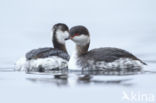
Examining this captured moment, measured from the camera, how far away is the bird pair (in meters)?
13.4

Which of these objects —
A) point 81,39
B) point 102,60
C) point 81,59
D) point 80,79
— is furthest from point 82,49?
point 80,79

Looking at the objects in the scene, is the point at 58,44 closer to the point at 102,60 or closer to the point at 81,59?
the point at 81,59

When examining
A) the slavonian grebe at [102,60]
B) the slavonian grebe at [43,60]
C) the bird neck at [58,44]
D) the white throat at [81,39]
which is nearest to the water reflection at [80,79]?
the slavonian grebe at [102,60]

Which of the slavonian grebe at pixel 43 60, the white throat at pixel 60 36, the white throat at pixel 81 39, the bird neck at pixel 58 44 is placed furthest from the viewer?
the bird neck at pixel 58 44

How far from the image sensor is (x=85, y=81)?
11266 mm

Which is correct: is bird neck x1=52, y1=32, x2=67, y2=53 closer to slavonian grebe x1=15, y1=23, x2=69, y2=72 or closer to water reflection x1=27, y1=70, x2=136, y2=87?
slavonian grebe x1=15, y1=23, x2=69, y2=72

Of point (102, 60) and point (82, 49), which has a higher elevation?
Result: point (82, 49)

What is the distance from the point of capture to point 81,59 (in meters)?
13.6

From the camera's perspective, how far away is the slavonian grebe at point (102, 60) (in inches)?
526

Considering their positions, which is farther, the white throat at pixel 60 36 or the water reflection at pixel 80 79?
the white throat at pixel 60 36

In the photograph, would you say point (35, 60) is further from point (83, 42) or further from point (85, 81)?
point (85, 81)

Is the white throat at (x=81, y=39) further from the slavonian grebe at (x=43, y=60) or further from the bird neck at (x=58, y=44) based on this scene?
the bird neck at (x=58, y=44)

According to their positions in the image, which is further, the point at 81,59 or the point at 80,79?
the point at 81,59

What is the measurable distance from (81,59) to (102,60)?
1.90ft
